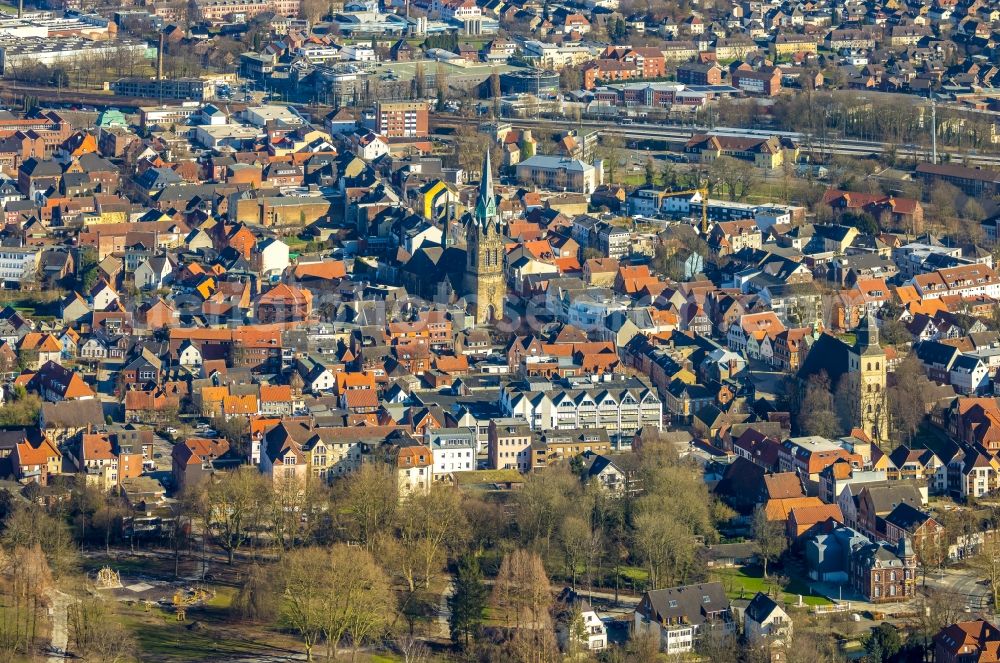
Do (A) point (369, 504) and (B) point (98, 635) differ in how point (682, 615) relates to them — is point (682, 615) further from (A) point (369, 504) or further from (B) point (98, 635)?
(B) point (98, 635)

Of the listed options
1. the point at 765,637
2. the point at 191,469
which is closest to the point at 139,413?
the point at 191,469

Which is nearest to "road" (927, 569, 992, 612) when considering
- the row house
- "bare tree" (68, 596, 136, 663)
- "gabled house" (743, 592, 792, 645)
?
"gabled house" (743, 592, 792, 645)

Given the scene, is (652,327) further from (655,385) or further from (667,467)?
(667,467)

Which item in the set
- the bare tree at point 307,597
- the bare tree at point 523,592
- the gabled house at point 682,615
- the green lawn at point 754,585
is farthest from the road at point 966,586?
the bare tree at point 307,597

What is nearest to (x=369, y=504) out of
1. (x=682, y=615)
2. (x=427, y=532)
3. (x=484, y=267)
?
(x=427, y=532)

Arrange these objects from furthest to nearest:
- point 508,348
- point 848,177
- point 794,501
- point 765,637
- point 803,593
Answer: point 848,177 → point 508,348 → point 794,501 → point 803,593 → point 765,637

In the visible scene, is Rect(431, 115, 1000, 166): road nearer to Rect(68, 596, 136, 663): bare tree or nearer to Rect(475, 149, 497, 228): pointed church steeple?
Rect(475, 149, 497, 228): pointed church steeple
